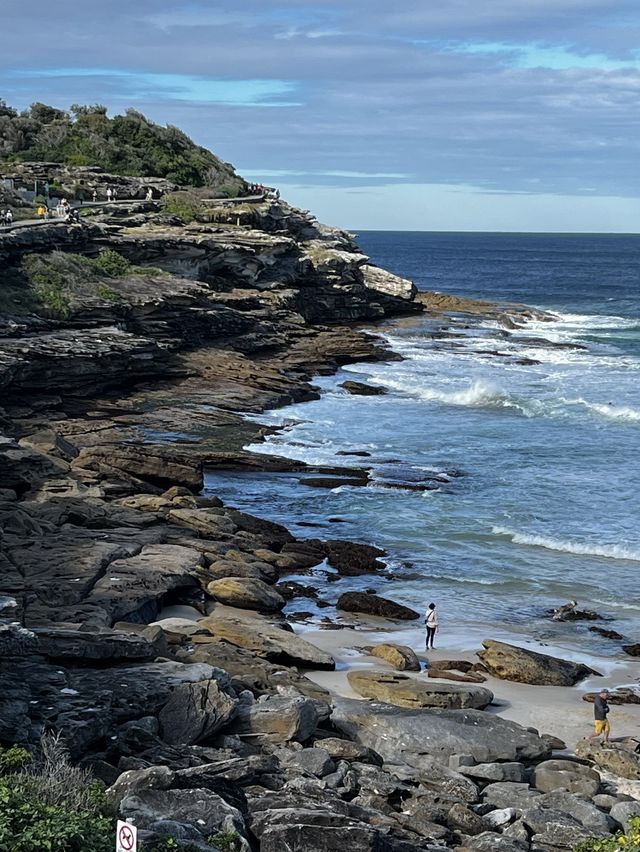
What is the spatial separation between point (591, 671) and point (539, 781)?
226 inches

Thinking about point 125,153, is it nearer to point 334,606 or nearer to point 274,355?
point 274,355

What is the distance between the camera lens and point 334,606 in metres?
24.8

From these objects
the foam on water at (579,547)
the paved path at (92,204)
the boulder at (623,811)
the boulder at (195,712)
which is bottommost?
the boulder at (623,811)

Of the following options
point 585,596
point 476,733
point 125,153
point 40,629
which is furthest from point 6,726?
point 125,153

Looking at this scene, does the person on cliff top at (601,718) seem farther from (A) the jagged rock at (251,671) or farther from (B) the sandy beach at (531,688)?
(A) the jagged rock at (251,671)

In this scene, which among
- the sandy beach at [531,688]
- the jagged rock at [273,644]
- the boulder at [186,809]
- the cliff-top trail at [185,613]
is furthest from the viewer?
the jagged rock at [273,644]

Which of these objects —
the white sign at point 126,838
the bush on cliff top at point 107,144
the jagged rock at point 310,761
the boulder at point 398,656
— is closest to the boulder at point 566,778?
the jagged rock at point 310,761

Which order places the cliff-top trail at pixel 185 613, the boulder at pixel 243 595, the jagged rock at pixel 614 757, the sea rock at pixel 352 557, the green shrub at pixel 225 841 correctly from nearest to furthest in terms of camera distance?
the green shrub at pixel 225 841, the cliff-top trail at pixel 185 613, the jagged rock at pixel 614 757, the boulder at pixel 243 595, the sea rock at pixel 352 557

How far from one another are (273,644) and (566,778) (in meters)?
6.31

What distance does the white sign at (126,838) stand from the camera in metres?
9.51

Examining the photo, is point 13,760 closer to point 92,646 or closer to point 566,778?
point 92,646

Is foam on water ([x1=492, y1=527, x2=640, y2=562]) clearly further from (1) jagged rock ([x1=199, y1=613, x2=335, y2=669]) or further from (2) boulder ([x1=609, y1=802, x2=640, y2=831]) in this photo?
(2) boulder ([x1=609, y1=802, x2=640, y2=831])

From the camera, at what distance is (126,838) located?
9555 millimetres

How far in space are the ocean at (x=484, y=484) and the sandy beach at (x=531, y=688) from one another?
0.61 m
